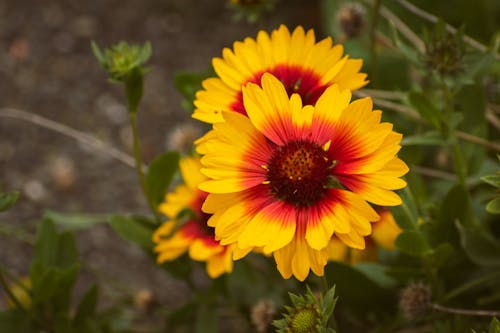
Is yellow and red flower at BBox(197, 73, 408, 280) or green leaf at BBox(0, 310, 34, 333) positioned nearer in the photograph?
yellow and red flower at BBox(197, 73, 408, 280)

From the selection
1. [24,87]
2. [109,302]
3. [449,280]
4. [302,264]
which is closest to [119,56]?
[302,264]

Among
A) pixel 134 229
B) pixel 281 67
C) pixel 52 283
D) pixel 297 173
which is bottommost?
pixel 52 283

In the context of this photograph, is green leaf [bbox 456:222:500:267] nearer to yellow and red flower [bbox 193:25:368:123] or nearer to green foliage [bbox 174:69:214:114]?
yellow and red flower [bbox 193:25:368:123]

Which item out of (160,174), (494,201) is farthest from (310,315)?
(160,174)

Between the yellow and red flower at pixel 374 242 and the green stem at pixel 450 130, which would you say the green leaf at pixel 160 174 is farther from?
the green stem at pixel 450 130

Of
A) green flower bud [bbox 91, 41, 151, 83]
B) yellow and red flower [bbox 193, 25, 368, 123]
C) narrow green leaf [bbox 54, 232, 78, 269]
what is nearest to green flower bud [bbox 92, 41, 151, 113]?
green flower bud [bbox 91, 41, 151, 83]

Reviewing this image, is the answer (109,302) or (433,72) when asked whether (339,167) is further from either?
(109,302)

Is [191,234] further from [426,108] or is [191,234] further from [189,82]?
[426,108]
